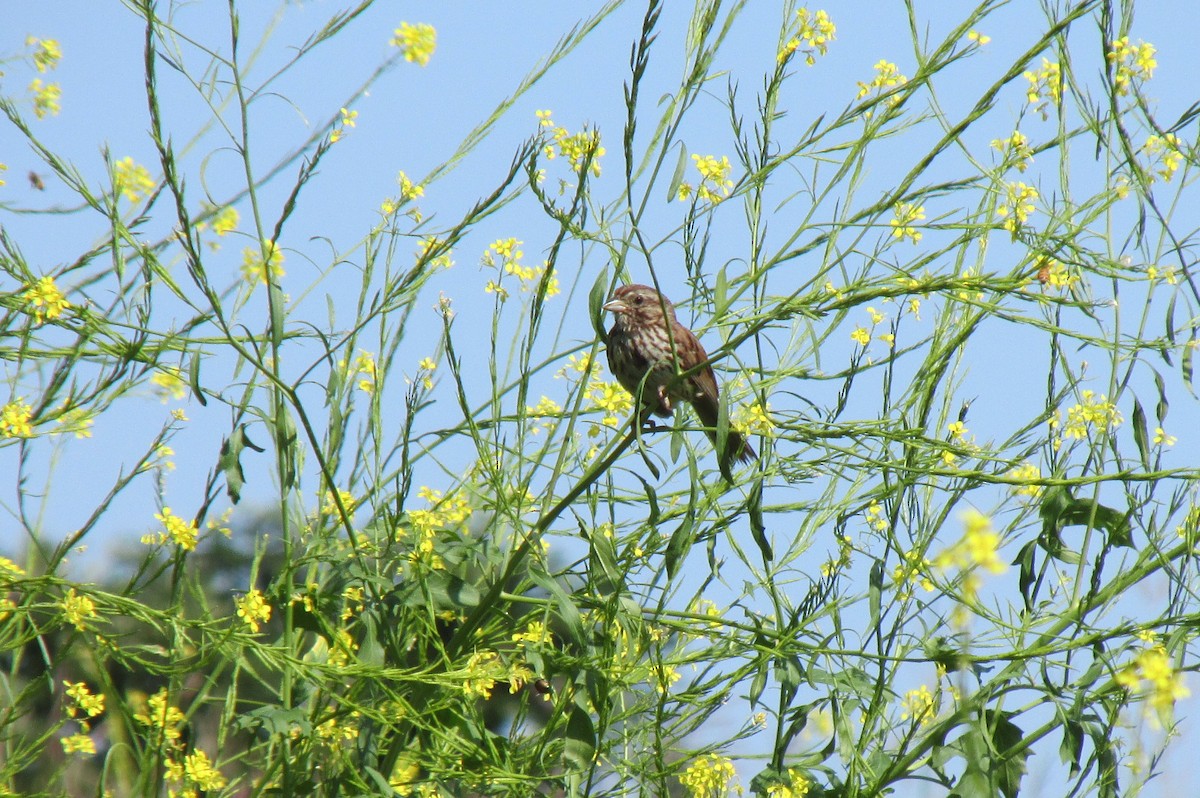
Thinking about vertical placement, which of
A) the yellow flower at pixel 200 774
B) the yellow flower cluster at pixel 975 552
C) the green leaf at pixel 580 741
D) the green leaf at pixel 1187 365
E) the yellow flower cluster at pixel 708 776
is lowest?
the yellow flower cluster at pixel 975 552

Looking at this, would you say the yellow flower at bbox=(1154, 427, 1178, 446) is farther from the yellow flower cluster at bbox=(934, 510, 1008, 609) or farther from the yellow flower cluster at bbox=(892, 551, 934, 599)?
the yellow flower cluster at bbox=(934, 510, 1008, 609)

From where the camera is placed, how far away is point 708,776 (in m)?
2.99

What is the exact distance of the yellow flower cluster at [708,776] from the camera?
2.98 m

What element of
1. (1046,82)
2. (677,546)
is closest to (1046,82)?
(1046,82)

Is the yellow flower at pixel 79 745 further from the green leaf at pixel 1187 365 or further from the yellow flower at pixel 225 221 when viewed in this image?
the green leaf at pixel 1187 365

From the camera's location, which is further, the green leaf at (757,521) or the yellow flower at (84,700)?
the yellow flower at (84,700)

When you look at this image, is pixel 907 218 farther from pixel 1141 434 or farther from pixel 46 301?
pixel 46 301

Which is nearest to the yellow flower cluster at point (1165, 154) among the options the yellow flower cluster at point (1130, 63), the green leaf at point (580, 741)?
the yellow flower cluster at point (1130, 63)

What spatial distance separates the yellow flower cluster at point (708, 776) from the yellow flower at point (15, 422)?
177 centimetres

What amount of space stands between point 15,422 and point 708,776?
72.7 inches

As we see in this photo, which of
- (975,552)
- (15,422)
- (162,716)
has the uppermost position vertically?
(15,422)

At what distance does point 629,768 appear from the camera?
9.20 ft

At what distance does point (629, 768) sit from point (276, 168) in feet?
5.18

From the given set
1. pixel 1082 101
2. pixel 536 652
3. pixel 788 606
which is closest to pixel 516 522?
pixel 536 652
